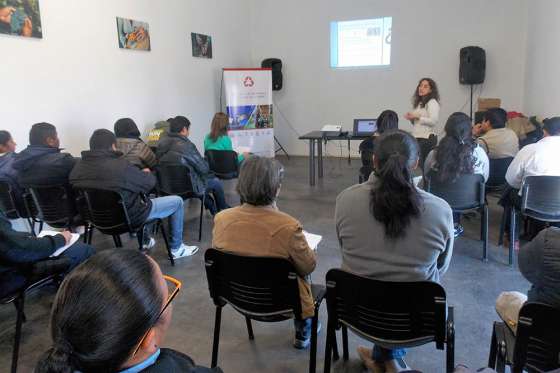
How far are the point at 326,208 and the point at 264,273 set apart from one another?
3.19m

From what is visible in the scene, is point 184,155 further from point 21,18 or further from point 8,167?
point 21,18

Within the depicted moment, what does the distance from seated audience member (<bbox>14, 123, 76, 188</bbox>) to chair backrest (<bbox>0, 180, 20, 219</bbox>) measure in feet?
0.52

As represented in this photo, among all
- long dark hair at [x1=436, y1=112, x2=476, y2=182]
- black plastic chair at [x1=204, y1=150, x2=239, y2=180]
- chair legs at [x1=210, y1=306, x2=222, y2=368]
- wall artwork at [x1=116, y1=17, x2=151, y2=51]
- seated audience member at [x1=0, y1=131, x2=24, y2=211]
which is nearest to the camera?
chair legs at [x1=210, y1=306, x2=222, y2=368]

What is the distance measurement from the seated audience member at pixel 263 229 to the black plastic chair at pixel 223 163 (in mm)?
2763

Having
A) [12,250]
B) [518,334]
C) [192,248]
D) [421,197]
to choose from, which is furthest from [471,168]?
[12,250]

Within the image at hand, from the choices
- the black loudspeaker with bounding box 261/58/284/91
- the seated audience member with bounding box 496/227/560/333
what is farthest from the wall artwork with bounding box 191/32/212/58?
the seated audience member with bounding box 496/227/560/333

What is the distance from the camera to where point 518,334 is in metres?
1.41

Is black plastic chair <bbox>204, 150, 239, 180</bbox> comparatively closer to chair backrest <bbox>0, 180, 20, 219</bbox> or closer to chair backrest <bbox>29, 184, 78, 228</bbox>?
chair backrest <bbox>29, 184, 78, 228</bbox>

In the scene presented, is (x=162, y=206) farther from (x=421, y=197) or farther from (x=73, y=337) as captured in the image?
(x=73, y=337)

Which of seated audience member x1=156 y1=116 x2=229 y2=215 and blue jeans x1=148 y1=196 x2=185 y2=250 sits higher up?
seated audience member x1=156 y1=116 x2=229 y2=215

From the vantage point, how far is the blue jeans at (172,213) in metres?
3.50

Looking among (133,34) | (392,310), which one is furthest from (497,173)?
(133,34)

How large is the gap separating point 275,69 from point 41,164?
5.38 m

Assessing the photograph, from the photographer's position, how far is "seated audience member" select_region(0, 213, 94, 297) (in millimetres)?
2098
